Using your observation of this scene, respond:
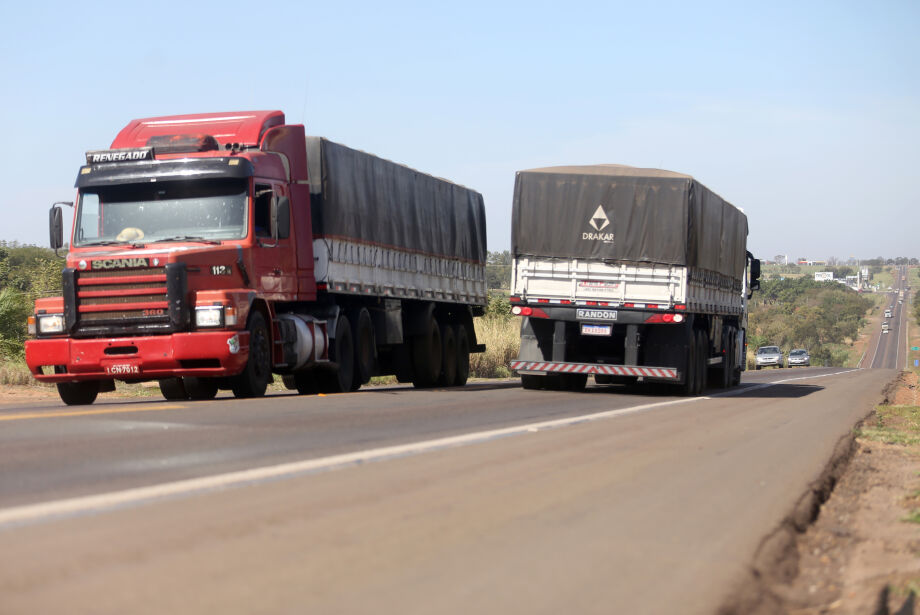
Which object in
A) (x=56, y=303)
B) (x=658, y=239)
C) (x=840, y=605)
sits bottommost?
(x=840, y=605)

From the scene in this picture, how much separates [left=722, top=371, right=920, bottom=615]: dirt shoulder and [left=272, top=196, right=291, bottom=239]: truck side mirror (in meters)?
8.34

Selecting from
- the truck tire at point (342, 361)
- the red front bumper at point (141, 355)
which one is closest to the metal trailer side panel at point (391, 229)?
the truck tire at point (342, 361)

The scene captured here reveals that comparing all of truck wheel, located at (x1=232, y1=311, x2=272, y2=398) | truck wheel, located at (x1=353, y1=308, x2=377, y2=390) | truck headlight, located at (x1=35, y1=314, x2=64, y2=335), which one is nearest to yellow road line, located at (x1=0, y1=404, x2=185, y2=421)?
truck wheel, located at (x1=232, y1=311, x2=272, y2=398)

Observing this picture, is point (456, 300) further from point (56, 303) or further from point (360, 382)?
point (56, 303)

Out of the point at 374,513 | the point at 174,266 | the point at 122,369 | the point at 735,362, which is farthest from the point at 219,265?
the point at 735,362

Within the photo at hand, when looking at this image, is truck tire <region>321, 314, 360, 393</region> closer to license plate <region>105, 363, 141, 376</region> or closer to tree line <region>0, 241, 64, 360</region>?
license plate <region>105, 363, 141, 376</region>

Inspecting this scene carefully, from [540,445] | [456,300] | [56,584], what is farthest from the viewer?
[456,300]

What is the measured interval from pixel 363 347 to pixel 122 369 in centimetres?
561

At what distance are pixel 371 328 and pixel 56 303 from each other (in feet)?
20.0

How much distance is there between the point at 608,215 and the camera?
20.1m

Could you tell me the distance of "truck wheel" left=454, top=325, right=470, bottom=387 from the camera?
2434 centimetres

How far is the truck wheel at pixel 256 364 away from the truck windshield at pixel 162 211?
4.13 ft

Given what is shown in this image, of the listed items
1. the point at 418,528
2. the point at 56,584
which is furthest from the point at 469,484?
the point at 56,584

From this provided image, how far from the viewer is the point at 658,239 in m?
19.8
